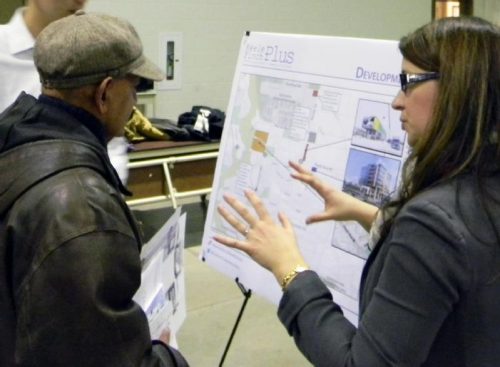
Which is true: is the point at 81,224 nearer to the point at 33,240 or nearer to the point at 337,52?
the point at 33,240

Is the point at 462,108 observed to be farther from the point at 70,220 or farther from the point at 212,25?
the point at 212,25

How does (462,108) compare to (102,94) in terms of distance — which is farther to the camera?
(102,94)

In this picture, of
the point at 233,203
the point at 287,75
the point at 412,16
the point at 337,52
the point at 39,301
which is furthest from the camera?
the point at 412,16

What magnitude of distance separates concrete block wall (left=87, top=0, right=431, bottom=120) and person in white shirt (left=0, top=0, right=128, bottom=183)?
9.67 ft

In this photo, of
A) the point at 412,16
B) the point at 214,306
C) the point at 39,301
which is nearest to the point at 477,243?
the point at 39,301

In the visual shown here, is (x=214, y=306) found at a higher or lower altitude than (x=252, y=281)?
lower

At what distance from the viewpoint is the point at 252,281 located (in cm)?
227

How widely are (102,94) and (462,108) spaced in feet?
2.19

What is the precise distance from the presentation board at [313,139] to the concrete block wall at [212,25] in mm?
3087

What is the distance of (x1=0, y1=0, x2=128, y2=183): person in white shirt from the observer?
7.14 feet

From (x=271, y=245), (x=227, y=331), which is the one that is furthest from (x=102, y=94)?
(x=227, y=331)

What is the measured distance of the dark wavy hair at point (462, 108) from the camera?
108cm

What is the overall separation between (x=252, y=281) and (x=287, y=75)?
26.5 inches

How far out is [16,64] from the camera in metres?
2.18
